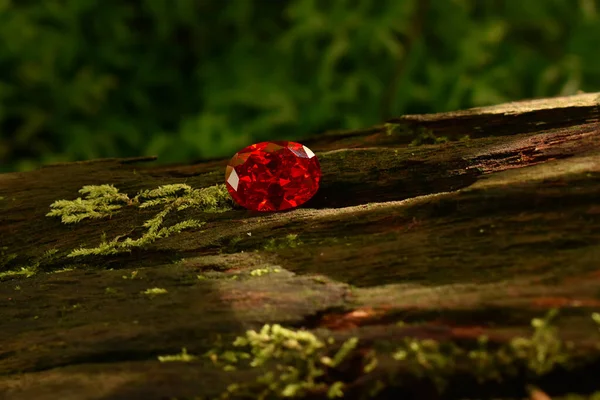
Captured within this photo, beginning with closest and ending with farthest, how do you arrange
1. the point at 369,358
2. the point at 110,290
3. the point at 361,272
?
the point at 369,358
the point at 361,272
the point at 110,290

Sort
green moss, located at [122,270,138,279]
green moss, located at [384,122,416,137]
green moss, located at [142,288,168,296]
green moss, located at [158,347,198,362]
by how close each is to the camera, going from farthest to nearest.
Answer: green moss, located at [384,122,416,137], green moss, located at [122,270,138,279], green moss, located at [142,288,168,296], green moss, located at [158,347,198,362]

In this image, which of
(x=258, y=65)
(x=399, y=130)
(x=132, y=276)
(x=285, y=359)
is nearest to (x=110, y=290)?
(x=132, y=276)

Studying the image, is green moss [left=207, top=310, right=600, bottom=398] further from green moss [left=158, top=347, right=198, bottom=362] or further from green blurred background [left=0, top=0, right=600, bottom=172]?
green blurred background [left=0, top=0, right=600, bottom=172]

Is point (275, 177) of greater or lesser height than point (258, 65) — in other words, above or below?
below

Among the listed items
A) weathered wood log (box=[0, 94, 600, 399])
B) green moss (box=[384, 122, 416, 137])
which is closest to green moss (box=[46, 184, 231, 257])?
weathered wood log (box=[0, 94, 600, 399])

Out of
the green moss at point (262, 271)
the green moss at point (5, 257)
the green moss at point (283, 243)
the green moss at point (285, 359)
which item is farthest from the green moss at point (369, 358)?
the green moss at point (5, 257)

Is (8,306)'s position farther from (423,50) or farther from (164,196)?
(423,50)

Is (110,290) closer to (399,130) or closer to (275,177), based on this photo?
(275,177)

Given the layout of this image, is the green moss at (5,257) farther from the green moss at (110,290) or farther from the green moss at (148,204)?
the green moss at (110,290)
